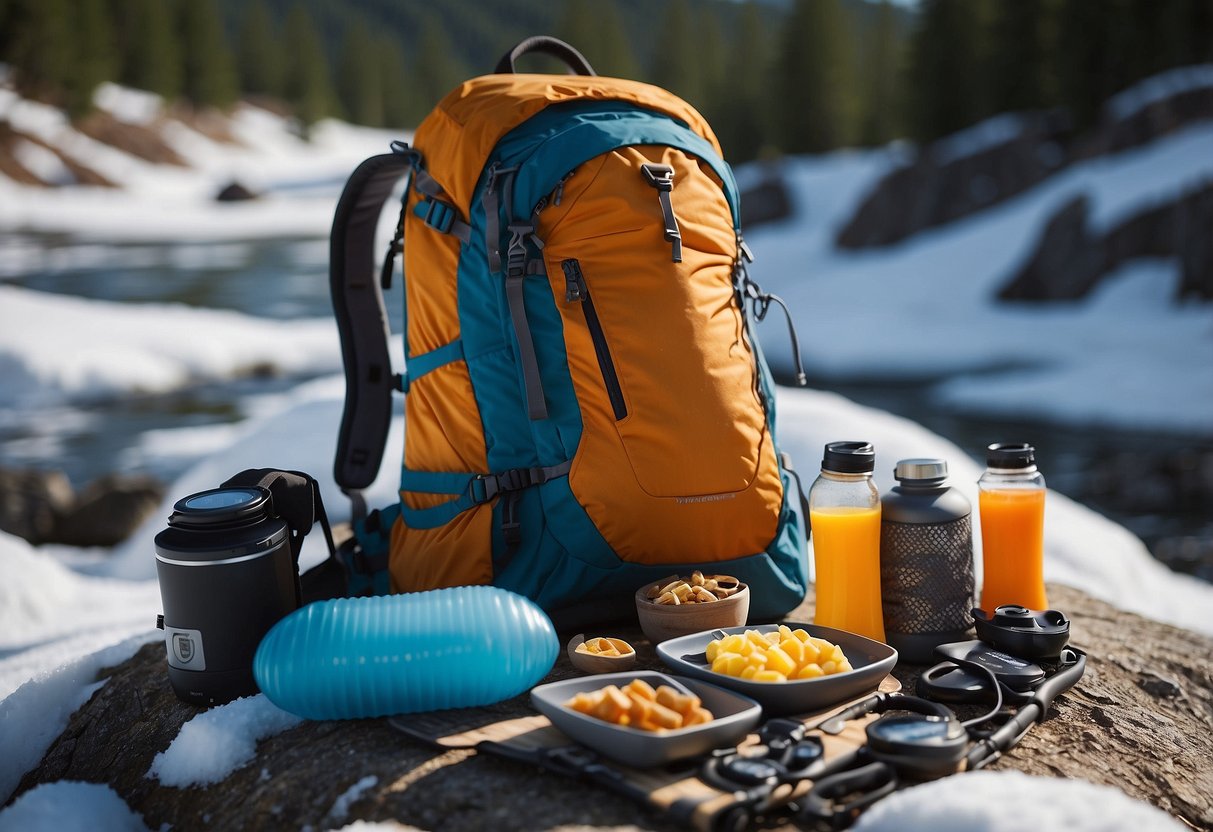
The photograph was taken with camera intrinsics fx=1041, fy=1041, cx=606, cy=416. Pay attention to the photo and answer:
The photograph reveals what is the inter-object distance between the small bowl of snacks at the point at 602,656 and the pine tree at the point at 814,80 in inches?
1276

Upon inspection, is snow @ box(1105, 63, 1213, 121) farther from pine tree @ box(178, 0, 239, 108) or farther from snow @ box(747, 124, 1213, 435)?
pine tree @ box(178, 0, 239, 108)

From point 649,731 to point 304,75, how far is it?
57366mm

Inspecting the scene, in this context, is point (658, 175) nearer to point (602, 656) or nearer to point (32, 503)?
point (602, 656)

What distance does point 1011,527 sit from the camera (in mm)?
2562

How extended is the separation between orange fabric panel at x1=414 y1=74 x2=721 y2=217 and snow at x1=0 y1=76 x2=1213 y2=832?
138 cm

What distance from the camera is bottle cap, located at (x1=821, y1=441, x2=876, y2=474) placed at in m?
2.35

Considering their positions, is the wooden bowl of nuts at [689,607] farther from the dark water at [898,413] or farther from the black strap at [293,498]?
the dark water at [898,413]

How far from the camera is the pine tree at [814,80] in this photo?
3231cm

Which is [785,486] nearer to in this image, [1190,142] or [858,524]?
[858,524]

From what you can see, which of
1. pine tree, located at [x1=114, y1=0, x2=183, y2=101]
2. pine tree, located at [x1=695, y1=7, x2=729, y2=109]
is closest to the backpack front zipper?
pine tree, located at [x1=695, y1=7, x2=729, y2=109]

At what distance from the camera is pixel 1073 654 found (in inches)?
95.7

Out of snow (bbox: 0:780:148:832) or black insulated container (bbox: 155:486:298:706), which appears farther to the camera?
black insulated container (bbox: 155:486:298:706)

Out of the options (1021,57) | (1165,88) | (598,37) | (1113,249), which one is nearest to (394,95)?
(598,37)

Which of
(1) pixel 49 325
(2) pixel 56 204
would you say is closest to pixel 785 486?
(1) pixel 49 325
